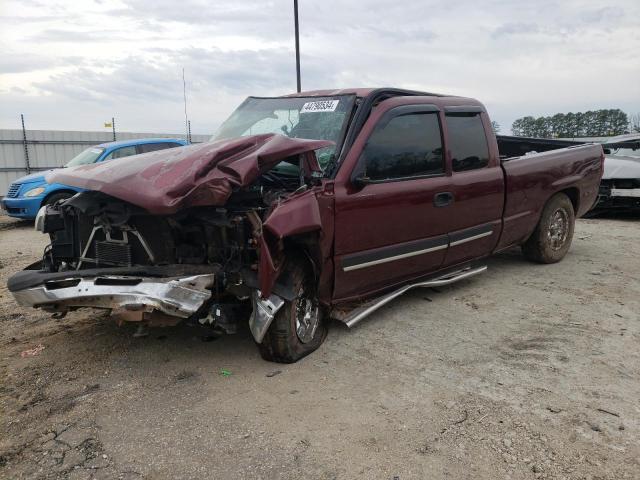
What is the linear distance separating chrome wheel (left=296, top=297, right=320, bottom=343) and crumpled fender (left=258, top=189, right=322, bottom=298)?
424 mm

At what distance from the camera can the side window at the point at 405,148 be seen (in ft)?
13.7

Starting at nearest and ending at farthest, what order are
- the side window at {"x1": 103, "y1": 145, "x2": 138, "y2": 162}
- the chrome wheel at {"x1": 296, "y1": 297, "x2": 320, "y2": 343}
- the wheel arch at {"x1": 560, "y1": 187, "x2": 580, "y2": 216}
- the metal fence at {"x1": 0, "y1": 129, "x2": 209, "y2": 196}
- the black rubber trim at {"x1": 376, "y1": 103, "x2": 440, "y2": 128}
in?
the chrome wheel at {"x1": 296, "y1": 297, "x2": 320, "y2": 343} → the black rubber trim at {"x1": 376, "y1": 103, "x2": 440, "y2": 128} → the wheel arch at {"x1": 560, "y1": 187, "x2": 580, "y2": 216} → the side window at {"x1": 103, "y1": 145, "x2": 138, "y2": 162} → the metal fence at {"x1": 0, "y1": 129, "x2": 209, "y2": 196}

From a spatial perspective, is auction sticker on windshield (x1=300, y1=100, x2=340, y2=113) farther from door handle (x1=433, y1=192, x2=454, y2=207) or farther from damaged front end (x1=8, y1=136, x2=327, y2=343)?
door handle (x1=433, y1=192, x2=454, y2=207)

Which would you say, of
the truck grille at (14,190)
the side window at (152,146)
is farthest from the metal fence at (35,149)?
the side window at (152,146)

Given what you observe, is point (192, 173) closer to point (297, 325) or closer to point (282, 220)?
point (282, 220)

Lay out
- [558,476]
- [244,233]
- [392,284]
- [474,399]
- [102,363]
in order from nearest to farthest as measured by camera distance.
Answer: [558,476] < [474,399] < [244,233] < [102,363] < [392,284]

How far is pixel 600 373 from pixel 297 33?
1019 cm

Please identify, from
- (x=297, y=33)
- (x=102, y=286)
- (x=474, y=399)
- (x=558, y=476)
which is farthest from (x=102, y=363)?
(x=297, y=33)

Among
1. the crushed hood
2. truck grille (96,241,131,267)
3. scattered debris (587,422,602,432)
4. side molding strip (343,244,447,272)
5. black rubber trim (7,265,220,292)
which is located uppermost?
the crushed hood

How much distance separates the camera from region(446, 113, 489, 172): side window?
4930mm

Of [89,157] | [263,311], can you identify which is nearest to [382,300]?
[263,311]

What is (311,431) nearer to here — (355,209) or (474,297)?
(355,209)

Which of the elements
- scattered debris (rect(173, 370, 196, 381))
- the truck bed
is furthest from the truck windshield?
the truck bed

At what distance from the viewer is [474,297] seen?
17.3 feet
